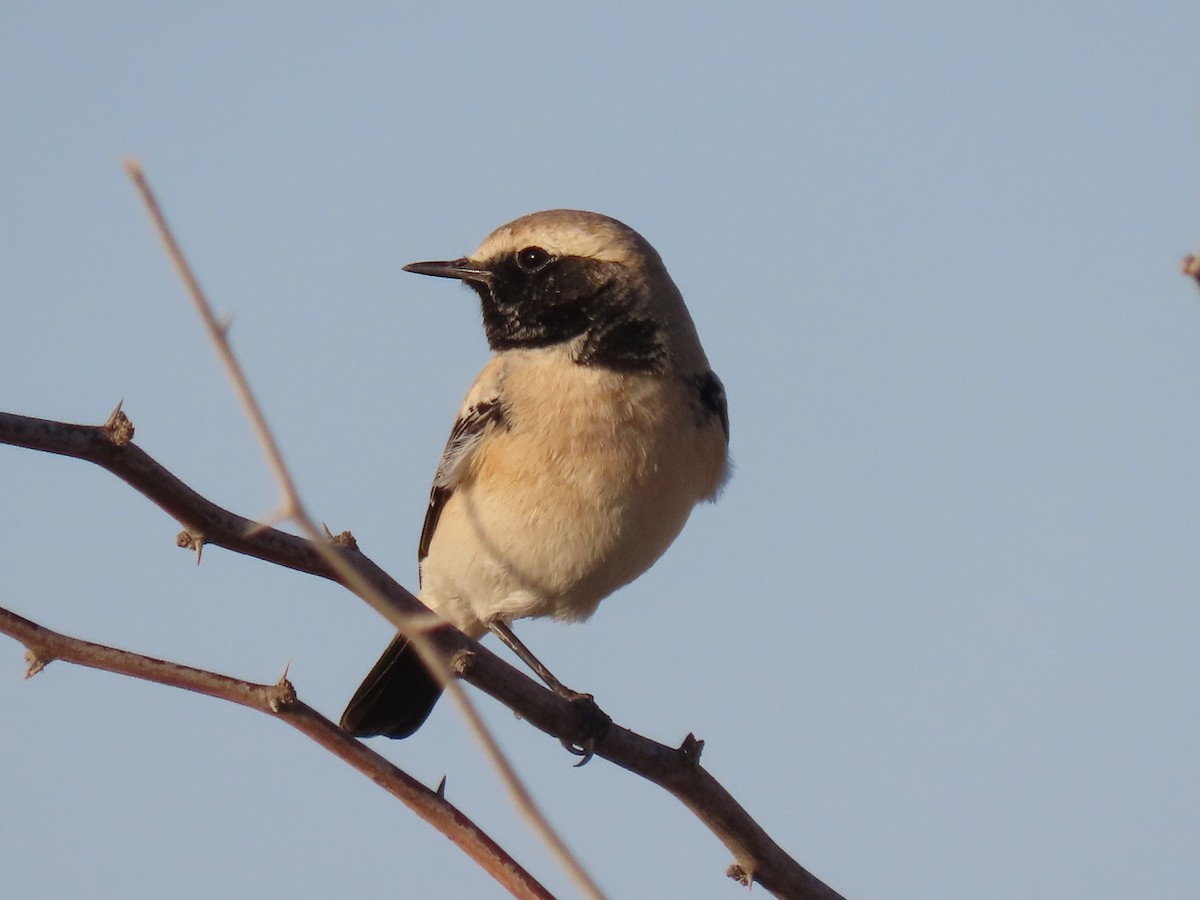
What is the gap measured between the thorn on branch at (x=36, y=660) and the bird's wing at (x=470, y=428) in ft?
13.2

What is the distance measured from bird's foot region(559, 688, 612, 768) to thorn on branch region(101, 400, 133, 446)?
286cm

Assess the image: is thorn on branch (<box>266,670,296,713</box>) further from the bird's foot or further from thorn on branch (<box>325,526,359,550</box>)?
the bird's foot

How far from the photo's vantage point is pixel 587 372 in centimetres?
786

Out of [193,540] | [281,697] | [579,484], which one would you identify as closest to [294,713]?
[281,697]

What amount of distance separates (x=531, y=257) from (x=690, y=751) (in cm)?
372

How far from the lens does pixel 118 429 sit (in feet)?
12.0

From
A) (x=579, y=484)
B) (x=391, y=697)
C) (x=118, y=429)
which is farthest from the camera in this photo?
(x=391, y=697)

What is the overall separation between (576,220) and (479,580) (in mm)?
2190

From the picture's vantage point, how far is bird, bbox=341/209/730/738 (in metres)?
7.51

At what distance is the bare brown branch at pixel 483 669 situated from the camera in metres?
3.62

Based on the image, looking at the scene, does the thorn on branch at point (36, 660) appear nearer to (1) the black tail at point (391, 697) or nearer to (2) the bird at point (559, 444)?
(2) the bird at point (559, 444)

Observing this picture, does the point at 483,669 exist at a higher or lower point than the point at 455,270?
lower

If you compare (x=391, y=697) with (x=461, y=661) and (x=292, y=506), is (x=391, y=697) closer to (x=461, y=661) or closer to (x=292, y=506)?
(x=461, y=661)

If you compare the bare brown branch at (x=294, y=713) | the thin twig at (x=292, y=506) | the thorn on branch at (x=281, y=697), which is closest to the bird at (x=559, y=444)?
the bare brown branch at (x=294, y=713)
